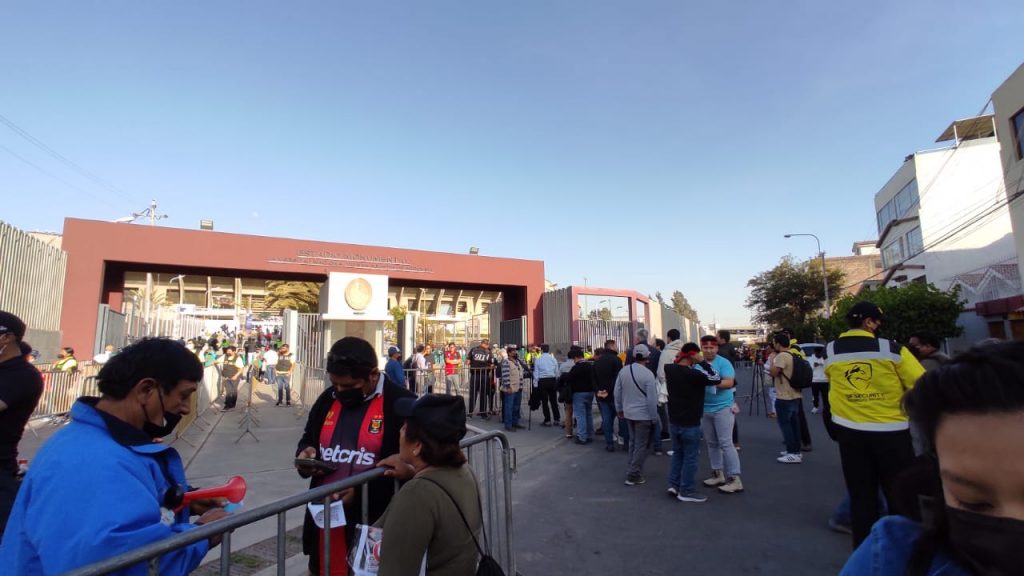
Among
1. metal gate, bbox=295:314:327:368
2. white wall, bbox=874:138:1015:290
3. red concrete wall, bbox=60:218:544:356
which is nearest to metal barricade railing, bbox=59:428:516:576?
metal gate, bbox=295:314:327:368

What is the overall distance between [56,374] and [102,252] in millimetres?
9529

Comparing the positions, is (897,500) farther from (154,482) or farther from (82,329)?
(82,329)

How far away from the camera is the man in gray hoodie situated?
6.59 metres

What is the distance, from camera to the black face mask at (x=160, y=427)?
1916mm

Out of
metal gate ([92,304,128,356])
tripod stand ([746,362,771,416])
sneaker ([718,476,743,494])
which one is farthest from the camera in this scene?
metal gate ([92,304,128,356])

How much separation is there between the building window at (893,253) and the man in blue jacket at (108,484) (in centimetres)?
4102

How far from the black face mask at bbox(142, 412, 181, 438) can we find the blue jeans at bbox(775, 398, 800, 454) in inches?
316

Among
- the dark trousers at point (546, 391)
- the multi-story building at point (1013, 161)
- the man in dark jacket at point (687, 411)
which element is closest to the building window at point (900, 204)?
the multi-story building at point (1013, 161)

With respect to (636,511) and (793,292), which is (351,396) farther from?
(793,292)

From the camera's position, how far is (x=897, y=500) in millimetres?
1062

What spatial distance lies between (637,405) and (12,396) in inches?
242

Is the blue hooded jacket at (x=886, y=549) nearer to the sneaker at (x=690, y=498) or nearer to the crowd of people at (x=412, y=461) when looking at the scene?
the crowd of people at (x=412, y=461)

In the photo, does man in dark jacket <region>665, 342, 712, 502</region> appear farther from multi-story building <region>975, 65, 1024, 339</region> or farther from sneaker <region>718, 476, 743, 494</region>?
multi-story building <region>975, 65, 1024, 339</region>

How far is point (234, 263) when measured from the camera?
65.7 ft
